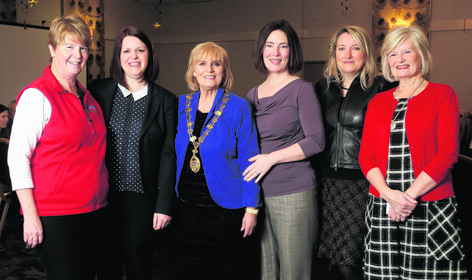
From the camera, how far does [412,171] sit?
1.94 meters

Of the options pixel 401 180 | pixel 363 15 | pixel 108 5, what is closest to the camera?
pixel 401 180

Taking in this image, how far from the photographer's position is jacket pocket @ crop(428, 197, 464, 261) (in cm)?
188

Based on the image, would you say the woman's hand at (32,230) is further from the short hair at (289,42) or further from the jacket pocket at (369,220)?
the jacket pocket at (369,220)

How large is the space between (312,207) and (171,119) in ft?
3.00

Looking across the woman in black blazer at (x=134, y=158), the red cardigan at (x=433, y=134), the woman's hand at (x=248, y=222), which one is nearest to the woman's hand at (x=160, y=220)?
the woman in black blazer at (x=134, y=158)

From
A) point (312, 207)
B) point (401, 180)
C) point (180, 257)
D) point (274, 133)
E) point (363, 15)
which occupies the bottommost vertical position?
point (180, 257)

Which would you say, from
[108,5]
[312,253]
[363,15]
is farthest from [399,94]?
[108,5]

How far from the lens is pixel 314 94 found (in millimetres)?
2188

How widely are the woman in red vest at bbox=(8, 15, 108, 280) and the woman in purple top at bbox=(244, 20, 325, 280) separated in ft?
2.63

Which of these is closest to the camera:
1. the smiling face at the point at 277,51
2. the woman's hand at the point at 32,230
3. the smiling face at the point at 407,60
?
the woman's hand at the point at 32,230

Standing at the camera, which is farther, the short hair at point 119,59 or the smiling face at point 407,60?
the short hair at point 119,59

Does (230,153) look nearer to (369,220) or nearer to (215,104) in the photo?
(215,104)

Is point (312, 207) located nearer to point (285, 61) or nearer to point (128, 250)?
point (285, 61)

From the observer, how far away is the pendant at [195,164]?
2.13 metres
